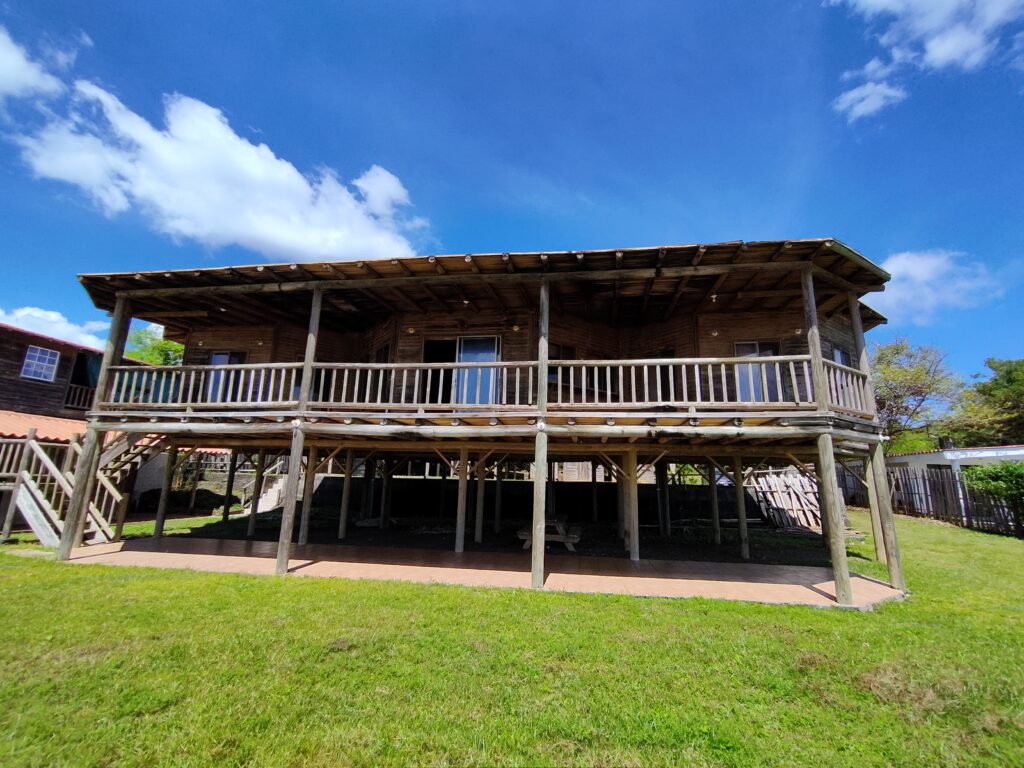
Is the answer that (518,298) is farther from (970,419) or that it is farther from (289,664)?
(970,419)

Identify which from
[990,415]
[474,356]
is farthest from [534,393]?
[990,415]

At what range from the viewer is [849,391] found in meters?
8.48

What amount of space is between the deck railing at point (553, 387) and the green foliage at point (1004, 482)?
9.49 meters

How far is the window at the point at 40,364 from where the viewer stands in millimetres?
18703

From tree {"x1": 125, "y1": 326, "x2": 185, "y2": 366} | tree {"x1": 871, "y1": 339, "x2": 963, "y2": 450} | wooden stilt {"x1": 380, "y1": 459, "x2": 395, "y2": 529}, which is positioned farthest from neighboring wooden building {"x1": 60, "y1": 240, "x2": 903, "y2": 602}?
tree {"x1": 125, "y1": 326, "x2": 185, "y2": 366}

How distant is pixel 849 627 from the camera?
5.99m

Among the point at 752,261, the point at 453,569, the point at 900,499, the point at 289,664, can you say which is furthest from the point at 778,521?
the point at 289,664

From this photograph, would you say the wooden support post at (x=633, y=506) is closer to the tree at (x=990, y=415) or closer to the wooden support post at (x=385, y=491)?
the wooden support post at (x=385, y=491)

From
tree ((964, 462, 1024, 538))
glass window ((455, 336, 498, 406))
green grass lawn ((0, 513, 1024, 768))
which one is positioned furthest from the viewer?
tree ((964, 462, 1024, 538))

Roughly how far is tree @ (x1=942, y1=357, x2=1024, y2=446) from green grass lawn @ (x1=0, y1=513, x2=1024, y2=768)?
93.7ft

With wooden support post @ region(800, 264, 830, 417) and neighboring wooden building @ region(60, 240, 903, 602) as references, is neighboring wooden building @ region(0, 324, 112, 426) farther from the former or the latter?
wooden support post @ region(800, 264, 830, 417)

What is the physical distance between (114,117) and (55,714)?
1230cm

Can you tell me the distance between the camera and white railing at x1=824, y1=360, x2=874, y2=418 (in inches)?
320

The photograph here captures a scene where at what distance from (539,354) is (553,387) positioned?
10.4ft
